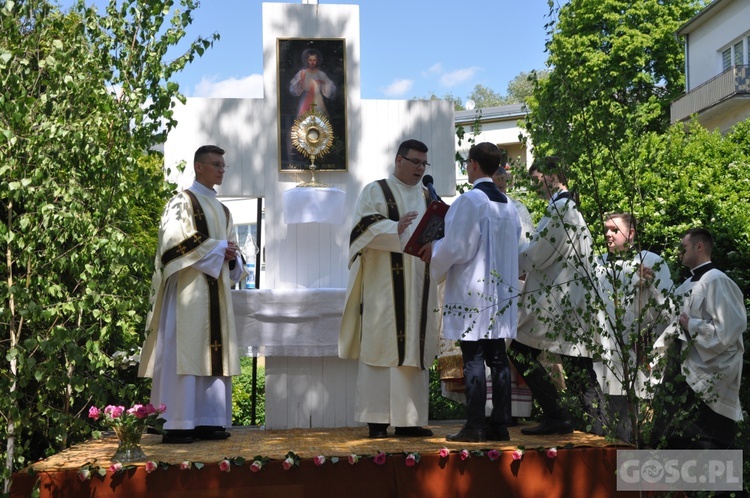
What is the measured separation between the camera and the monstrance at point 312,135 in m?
8.10

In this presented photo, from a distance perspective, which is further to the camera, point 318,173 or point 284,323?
point 318,173

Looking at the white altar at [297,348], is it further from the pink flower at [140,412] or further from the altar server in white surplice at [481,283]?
the pink flower at [140,412]

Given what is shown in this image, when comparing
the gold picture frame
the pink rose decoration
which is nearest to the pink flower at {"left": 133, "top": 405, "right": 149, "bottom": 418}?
the pink rose decoration

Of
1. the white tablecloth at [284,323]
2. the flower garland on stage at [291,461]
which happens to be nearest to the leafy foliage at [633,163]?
the flower garland on stage at [291,461]

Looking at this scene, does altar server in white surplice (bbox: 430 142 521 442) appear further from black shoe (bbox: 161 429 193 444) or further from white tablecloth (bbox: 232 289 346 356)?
black shoe (bbox: 161 429 193 444)

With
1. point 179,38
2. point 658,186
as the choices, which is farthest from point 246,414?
point 179,38

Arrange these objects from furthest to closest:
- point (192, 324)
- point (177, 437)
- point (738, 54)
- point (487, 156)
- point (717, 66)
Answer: point (717, 66)
point (738, 54)
point (192, 324)
point (177, 437)
point (487, 156)

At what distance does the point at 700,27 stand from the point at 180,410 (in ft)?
81.9

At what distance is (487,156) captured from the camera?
6211 mm

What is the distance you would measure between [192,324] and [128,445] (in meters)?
1.30

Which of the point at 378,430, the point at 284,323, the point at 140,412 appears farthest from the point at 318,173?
the point at 140,412

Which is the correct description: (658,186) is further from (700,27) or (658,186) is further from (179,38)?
(700,27)

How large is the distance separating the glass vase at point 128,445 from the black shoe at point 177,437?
0.94m

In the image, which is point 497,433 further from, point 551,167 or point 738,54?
point 738,54
